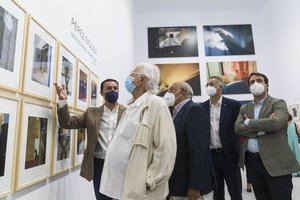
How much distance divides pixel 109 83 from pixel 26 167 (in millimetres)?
1269

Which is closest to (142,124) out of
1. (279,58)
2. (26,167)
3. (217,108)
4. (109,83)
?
(26,167)

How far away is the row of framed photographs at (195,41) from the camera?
8570 millimetres

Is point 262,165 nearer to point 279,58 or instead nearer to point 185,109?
point 185,109

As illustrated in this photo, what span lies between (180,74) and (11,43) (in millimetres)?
7145

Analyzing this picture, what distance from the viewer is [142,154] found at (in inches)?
64.9

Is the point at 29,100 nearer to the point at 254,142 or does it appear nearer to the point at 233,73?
the point at 254,142

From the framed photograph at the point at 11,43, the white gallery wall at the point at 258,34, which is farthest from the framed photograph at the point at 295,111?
the framed photograph at the point at 11,43

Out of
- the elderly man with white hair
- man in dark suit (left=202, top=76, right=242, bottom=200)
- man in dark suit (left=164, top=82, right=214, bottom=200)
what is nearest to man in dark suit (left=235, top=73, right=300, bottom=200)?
man in dark suit (left=202, top=76, right=242, bottom=200)

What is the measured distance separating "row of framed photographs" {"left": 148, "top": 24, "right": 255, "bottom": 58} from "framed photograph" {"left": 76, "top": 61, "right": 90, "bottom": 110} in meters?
5.71

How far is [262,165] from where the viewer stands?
257 cm

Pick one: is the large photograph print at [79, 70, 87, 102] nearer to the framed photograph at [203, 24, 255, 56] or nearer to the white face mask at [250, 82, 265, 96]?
the white face mask at [250, 82, 265, 96]

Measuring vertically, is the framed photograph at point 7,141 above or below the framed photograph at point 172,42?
below

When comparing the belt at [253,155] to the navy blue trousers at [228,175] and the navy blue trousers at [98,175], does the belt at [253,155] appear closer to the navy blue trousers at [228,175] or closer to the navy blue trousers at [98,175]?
the navy blue trousers at [228,175]

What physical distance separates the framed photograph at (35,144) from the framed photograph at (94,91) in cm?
118
